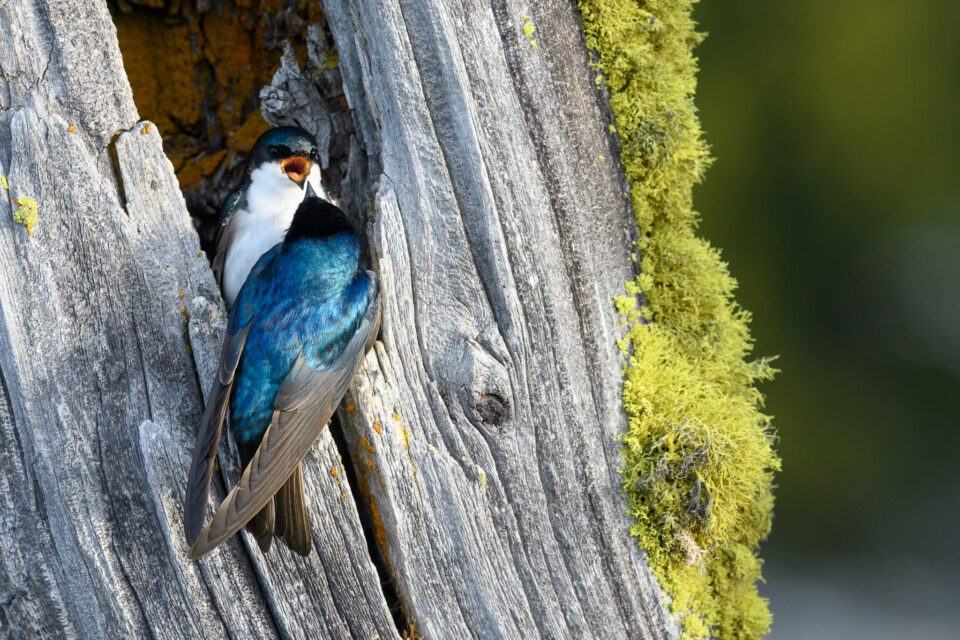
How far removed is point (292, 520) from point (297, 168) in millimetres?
773

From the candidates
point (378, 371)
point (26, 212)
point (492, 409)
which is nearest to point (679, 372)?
point (492, 409)

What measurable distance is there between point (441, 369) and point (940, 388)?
2.58 meters

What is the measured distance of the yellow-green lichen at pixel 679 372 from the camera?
2.17 metres

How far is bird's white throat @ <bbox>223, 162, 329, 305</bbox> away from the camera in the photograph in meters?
2.51

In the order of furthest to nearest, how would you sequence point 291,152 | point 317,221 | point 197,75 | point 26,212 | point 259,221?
point 197,75, point 259,221, point 291,152, point 317,221, point 26,212

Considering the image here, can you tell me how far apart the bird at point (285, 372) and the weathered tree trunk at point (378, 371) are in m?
0.06

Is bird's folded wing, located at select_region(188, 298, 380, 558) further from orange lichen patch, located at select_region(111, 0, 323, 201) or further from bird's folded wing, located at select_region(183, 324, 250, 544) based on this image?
orange lichen patch, located at select_region(111, 0, 323, 201)

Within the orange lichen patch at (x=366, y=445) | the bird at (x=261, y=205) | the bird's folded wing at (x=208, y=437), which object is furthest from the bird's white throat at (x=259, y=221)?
the orange lichen patch at (x=366, y=445)

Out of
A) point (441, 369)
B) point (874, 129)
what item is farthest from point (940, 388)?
point (441, 369)

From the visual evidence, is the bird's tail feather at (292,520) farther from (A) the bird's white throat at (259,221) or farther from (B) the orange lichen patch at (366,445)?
(A) the bird's white throat at (259,221)

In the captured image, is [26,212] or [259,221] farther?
[259,221]

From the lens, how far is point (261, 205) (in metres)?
2.56

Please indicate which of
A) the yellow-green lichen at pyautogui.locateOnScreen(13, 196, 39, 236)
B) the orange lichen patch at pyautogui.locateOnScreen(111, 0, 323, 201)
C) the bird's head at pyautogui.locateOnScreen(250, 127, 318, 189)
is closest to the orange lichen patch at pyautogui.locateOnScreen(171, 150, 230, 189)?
the orange lichen patch at pyautogui.locateOnScreen(111, 0, 323, 201)

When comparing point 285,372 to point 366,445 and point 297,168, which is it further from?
point 297,168
